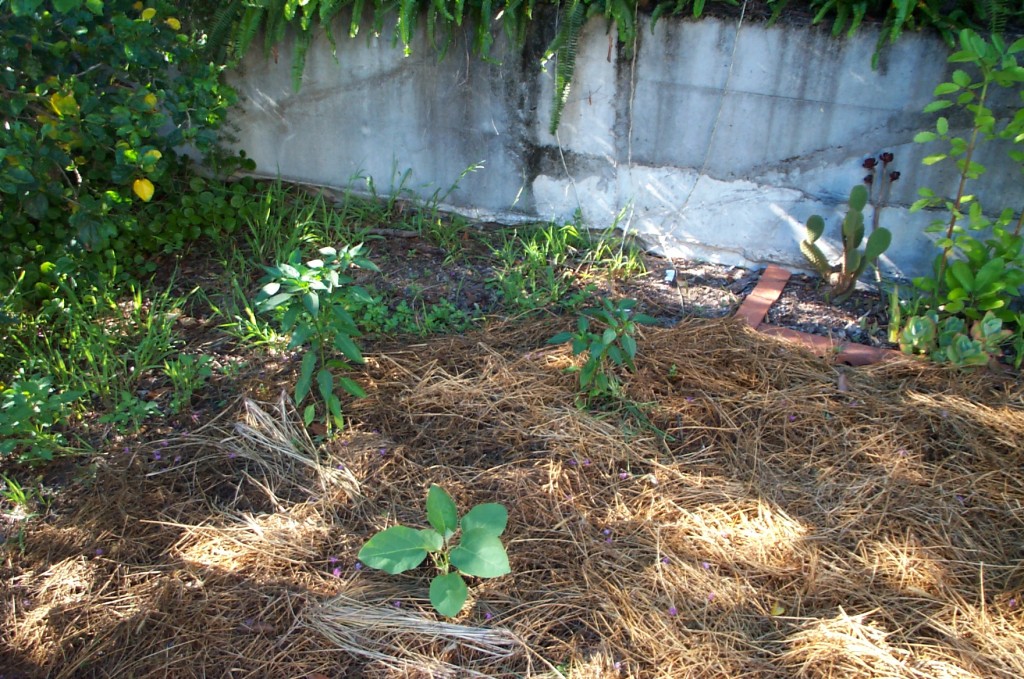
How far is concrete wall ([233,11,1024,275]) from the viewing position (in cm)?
351

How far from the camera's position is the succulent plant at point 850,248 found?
11.3ft

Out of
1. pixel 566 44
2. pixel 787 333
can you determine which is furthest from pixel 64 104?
pixel 787 333

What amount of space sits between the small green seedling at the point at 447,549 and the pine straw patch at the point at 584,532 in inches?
3.8

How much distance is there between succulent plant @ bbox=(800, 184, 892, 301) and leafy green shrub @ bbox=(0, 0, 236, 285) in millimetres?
2597

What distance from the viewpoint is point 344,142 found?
4.27m

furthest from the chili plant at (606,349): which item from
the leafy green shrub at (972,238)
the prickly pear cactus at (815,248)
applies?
the leafy green shrub at (972,238)

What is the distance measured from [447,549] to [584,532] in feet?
1.44

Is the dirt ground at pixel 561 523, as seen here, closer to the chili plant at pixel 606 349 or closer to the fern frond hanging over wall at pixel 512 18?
the chili plant at pixel 606 349

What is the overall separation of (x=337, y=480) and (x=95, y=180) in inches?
80.1

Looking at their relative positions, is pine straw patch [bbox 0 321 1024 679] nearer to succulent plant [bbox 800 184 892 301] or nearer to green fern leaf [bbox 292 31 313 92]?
succulent plant [bbox 800 184 892 301]

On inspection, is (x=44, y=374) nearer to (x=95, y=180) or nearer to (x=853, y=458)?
(x=95, y=180)

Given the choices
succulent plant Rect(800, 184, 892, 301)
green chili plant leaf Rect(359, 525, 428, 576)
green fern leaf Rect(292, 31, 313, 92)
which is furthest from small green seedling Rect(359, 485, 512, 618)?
green fern leaf Rect(292, 31, 313, 92)

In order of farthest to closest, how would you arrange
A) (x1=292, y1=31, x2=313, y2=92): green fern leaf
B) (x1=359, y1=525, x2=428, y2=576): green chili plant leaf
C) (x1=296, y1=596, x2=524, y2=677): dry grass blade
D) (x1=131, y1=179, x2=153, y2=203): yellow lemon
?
(x1=292, y1=31, x2=313, y2=92): green fern leaf → (x1=131, y1=179, x2=153, y2=203): yellow lemon → (x1=359, y1=525, x2=428, y2=576): green chili plant leaf → (x1=296, y1=596, x2=524, y2=677): dry grass blade

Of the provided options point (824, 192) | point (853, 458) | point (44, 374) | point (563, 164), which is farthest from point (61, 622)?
point (824, 192)
